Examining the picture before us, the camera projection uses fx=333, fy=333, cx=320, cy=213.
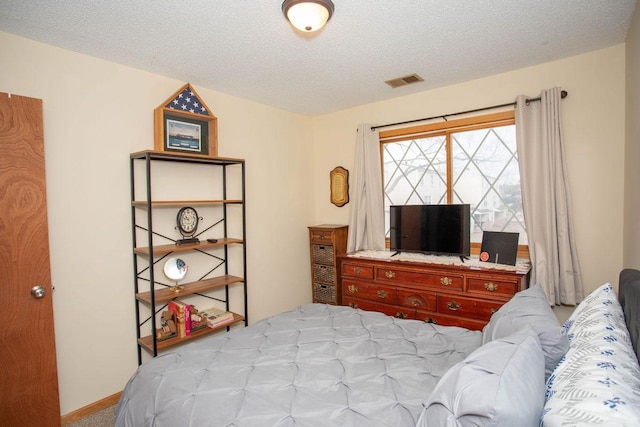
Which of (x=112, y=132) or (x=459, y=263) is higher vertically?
(x=112, y=132)

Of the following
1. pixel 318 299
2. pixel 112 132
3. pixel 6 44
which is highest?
pixel 6 44

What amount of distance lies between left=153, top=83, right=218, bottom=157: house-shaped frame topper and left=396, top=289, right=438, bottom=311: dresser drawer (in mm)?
2095

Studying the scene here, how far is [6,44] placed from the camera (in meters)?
2.03

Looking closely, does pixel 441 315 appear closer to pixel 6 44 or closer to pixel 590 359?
pixel 590 359

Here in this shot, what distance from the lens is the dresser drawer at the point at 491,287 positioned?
2.55 metres

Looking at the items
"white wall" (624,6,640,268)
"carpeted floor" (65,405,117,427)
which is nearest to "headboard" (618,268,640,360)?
"white wall" (624,6,640,268)

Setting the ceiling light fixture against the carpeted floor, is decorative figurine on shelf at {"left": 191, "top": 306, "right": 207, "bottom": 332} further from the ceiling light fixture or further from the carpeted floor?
the ceiling light fixture

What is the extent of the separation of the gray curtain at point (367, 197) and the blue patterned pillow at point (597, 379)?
7.77 ft

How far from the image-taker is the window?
3.03m

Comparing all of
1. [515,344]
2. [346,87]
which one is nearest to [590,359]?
[515,344]

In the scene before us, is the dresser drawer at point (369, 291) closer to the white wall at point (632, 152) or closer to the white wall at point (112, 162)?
the white wall at point (112, 162)

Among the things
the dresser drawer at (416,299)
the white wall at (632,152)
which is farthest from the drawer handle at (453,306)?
the white wall at (632,152)

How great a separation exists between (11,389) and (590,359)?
113 inches

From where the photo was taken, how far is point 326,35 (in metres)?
2.14
